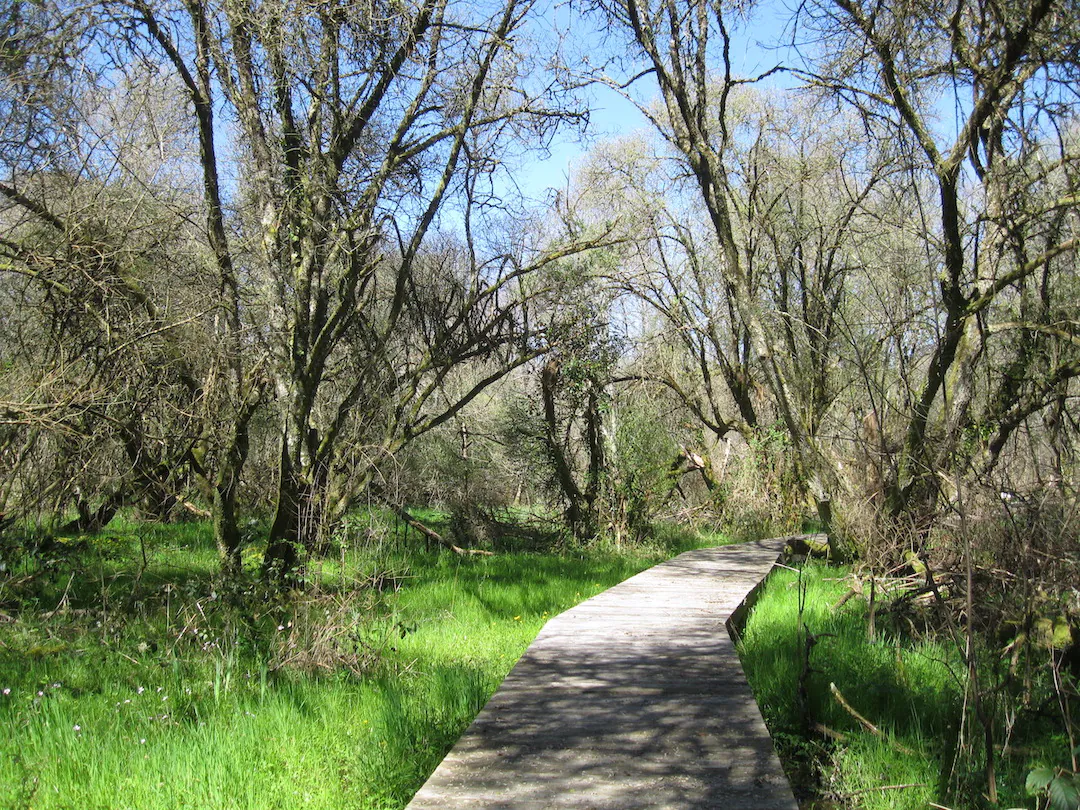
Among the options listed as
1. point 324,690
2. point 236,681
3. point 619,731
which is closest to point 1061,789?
point 619,731

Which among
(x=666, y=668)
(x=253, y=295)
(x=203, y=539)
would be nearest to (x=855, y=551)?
(x=666, y=668)

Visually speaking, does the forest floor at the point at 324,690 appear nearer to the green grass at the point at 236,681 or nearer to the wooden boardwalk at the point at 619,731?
the green grass at the point at 236,681

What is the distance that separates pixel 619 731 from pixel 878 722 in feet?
5.62

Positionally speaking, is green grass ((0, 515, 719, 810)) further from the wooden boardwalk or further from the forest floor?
the wooden boardwalk

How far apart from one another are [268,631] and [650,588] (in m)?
3.70

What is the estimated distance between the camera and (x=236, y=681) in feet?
17.7

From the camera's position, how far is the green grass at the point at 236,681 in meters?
4.00

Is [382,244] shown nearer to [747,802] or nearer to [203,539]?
[203,539]

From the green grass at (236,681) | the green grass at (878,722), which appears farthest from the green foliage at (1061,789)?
the green grass at (236,681)

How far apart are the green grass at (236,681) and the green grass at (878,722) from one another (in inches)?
70.5

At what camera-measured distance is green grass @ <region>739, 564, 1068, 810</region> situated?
435cm

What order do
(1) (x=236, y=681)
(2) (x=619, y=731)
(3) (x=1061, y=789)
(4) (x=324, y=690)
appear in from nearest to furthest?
(3) (x=1061, y=789), (2) (x=619, y=731), (4) (x=324, y=690), (1) (x=236, y=681)

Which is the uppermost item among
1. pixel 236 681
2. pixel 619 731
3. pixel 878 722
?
pixel 236 681

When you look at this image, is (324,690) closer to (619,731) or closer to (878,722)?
(619,731)
